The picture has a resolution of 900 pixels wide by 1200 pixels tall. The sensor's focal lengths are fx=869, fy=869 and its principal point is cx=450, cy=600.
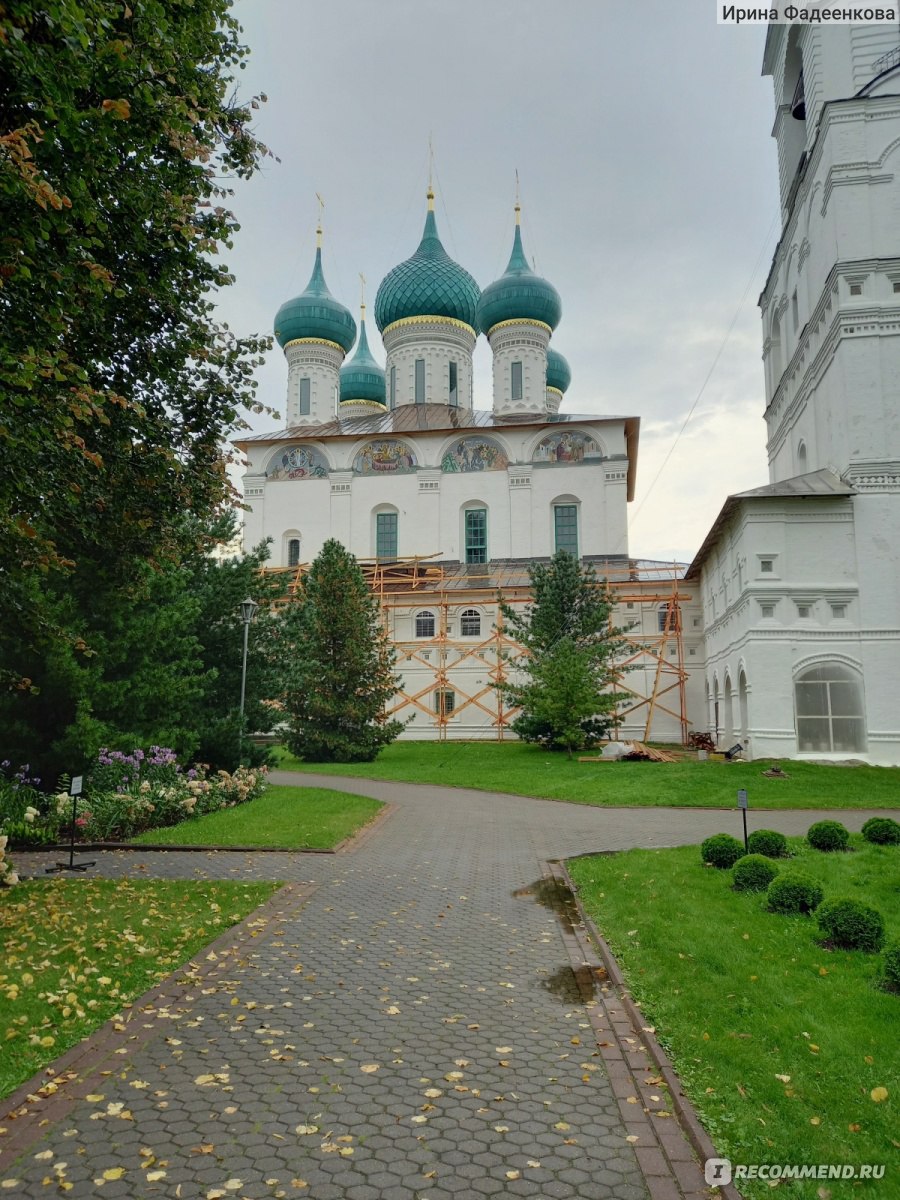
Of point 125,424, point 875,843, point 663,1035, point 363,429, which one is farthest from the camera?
point 363,429

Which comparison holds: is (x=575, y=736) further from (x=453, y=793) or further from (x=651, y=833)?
(x=651, y=833)

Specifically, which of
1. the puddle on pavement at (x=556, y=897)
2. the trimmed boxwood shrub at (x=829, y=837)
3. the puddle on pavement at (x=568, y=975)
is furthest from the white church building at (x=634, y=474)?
the trimmed boxwood shrub at (x=829, y=837)

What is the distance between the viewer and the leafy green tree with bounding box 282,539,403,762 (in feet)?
81.6

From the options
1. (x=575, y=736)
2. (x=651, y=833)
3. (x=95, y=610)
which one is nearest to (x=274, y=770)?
(x=575, y=736)

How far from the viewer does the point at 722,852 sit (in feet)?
32.6

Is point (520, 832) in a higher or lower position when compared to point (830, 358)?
lower

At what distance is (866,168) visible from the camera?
2361 cm

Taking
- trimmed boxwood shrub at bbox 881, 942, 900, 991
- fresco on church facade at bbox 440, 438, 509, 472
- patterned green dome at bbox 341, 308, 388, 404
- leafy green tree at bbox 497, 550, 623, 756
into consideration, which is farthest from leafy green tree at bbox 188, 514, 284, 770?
patterned green dome at bbox 341, 308, 388, 404

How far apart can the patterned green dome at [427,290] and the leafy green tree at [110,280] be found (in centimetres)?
3351

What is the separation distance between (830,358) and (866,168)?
16.8ft

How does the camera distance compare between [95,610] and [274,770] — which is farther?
[274,770]

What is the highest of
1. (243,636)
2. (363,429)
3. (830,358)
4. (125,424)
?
(363,429)

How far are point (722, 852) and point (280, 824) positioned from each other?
6.55m

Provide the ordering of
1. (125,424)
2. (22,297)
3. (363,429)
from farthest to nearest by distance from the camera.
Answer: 1. (363,429)
2. (125,424)
3. (22,297)
